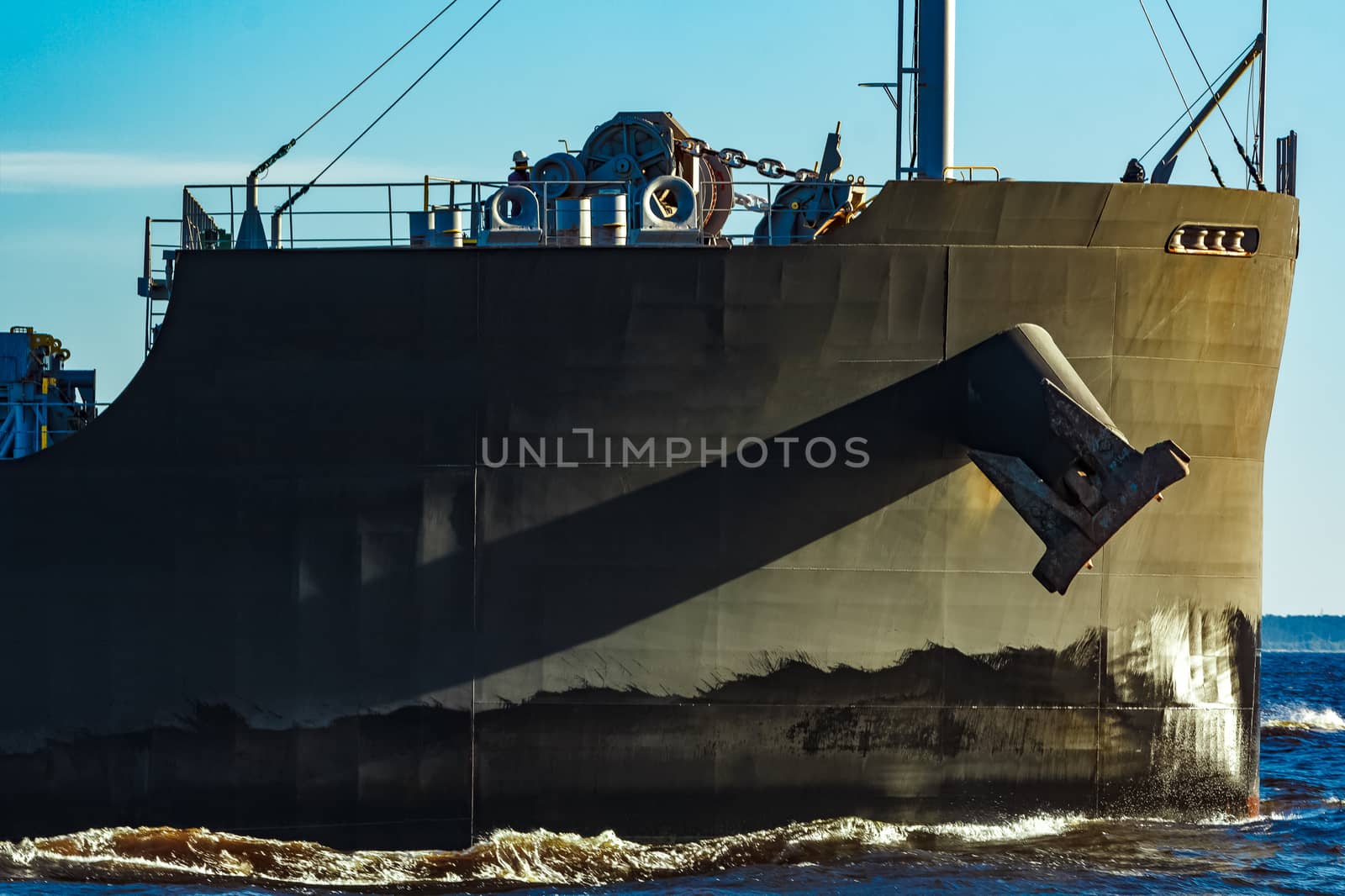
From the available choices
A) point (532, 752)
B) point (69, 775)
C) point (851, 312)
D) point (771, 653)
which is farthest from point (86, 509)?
point (851, 312)

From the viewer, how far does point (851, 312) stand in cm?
1125

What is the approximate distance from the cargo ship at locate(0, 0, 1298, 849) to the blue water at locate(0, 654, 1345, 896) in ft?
0.68

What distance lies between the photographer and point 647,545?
11.3 metres

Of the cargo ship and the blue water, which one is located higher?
the cargo ship

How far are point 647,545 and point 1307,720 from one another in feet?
76.1

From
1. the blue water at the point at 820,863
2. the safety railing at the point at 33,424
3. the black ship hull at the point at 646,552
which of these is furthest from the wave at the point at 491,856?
the safety railing at the point at 33,424

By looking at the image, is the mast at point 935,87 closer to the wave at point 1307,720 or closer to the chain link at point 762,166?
the chain link at point 762,166

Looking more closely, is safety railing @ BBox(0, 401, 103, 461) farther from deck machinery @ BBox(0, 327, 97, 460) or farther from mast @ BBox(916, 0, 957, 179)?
mast @ BBox(916, 0, 957, 179)

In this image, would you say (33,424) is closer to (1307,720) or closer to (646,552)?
(646,552)

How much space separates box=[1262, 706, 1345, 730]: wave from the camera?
26.8m

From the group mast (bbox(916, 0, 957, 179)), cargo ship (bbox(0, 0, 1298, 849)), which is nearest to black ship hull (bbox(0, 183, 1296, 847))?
cargo ship (bbox(0, 0, 1298, 849))

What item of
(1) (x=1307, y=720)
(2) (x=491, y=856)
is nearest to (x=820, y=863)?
(2) (x=491, y=856)

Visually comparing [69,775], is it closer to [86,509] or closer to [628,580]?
[86,509]

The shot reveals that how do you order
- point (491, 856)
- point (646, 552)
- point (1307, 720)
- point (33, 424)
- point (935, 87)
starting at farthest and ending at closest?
point (1307, 720) → point (33, 424) → point (935, 87) → point (646, 552) → point (491, 856)
